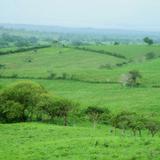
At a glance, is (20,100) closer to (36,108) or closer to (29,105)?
(29,105)

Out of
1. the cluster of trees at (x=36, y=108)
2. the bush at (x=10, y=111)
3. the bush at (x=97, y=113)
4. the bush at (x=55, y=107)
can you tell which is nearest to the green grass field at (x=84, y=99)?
the bush at (x=97, y=113)

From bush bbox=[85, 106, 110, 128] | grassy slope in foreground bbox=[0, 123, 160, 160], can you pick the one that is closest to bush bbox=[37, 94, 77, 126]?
bush bbox=[85, 106, 110, 128]

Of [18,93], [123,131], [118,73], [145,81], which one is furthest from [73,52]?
[123,131]

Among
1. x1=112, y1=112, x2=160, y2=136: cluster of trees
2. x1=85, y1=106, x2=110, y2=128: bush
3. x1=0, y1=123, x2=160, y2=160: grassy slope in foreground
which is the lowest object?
x1=85, y1=106, x2=110, y2=128: bush

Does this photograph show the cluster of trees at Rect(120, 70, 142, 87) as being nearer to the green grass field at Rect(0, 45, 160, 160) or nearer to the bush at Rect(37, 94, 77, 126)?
the green grass field at Rect(0, 45, 160, 160)

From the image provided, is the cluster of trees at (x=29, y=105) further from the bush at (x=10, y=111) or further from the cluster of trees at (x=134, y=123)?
the cluster of trees at (x=134, y=123)

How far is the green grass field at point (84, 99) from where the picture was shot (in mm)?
39250

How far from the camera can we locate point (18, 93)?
239ft

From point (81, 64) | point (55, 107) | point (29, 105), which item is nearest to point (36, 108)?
point (29, 105)

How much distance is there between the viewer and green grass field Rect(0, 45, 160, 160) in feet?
129

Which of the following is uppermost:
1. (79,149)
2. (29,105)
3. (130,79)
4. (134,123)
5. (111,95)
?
(79,149)

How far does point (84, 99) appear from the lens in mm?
99938

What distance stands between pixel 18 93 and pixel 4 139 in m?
25.5

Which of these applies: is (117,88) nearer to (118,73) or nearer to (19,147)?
(118,73)
